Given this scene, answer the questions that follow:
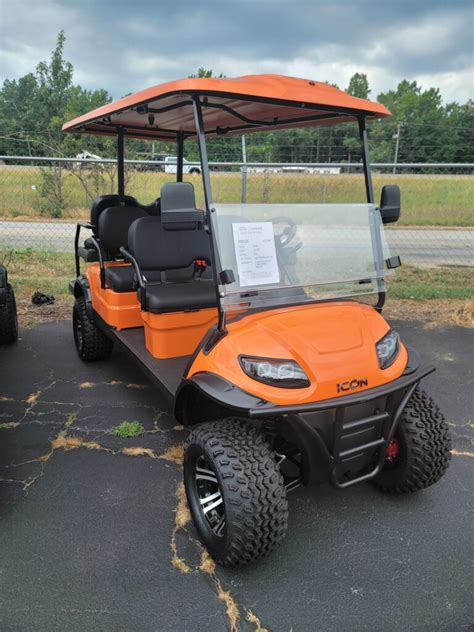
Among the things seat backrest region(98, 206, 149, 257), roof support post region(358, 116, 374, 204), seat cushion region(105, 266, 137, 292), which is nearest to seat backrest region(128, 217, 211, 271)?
seat cushion region(105, 266, 137, 292)

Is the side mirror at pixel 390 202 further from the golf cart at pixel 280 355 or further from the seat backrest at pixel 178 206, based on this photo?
the seat backrest at pixel 178 206

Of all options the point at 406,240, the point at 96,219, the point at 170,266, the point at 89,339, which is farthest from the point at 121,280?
the point at 406,240

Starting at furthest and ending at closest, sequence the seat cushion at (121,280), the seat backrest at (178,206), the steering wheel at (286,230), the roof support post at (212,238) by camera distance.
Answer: the seat cushion at (121,280) < the steering wheel at (286,230) < the roof support post at (212,238) < the seat backrest at (178,206)

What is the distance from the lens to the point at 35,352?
175 inches

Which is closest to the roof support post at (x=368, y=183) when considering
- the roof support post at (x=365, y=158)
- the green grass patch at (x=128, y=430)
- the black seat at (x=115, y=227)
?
the roof support post at (x=365, y=158)

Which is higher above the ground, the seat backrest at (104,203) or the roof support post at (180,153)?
the roof support post at (180,153)

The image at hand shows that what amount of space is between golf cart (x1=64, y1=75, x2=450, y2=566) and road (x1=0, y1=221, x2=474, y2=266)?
20.3ft

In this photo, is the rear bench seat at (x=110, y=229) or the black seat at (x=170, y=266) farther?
the rear bench seat at (x=110, y=229)

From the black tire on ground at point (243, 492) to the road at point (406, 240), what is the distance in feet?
23.2

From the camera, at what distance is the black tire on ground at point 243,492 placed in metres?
1.87

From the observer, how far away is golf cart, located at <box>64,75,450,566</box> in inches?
75.5

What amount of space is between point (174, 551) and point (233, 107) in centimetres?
238

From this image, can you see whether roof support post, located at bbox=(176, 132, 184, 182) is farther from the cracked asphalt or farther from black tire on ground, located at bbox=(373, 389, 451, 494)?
black tire on ground, located at bbox=(373, 389, 451, 494)

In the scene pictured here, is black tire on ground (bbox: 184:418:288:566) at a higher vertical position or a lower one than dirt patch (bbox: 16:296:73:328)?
lower
